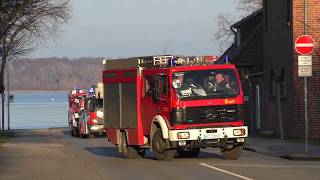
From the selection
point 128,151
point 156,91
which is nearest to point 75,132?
point 128,151

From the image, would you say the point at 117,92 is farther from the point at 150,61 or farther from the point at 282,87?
the point at 282,87

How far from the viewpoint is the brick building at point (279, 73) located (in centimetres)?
2928

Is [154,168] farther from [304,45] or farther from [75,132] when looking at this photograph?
[75,132]

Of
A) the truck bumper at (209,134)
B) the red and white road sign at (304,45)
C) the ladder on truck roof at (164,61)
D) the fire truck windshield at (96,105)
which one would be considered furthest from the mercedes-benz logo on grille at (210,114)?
the fire truck windshield at (96,105)

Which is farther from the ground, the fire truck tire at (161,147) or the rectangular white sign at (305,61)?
the rectangular white sign at (305,61)

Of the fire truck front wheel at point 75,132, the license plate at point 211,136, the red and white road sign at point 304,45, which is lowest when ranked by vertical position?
the fire truck front wheel at point 75,132

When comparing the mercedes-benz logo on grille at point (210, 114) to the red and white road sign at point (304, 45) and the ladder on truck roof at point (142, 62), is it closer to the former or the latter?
the ladder on truck roof at point (142, 62)

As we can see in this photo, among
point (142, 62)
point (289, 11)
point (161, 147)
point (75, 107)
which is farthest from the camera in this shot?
point (75, 107)

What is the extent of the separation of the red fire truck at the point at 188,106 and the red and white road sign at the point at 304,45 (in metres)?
2.74

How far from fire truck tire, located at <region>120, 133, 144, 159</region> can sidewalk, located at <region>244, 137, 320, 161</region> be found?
426 cm

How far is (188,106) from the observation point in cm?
1909

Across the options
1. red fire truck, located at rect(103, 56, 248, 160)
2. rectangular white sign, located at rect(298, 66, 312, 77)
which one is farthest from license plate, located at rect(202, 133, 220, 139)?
rectangular white sign, located at rect(298, 66, 312, 77)

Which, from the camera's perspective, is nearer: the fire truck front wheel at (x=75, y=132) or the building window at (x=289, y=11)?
the building window at (x=289, y=11)

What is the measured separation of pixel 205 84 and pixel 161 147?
2102 mm
